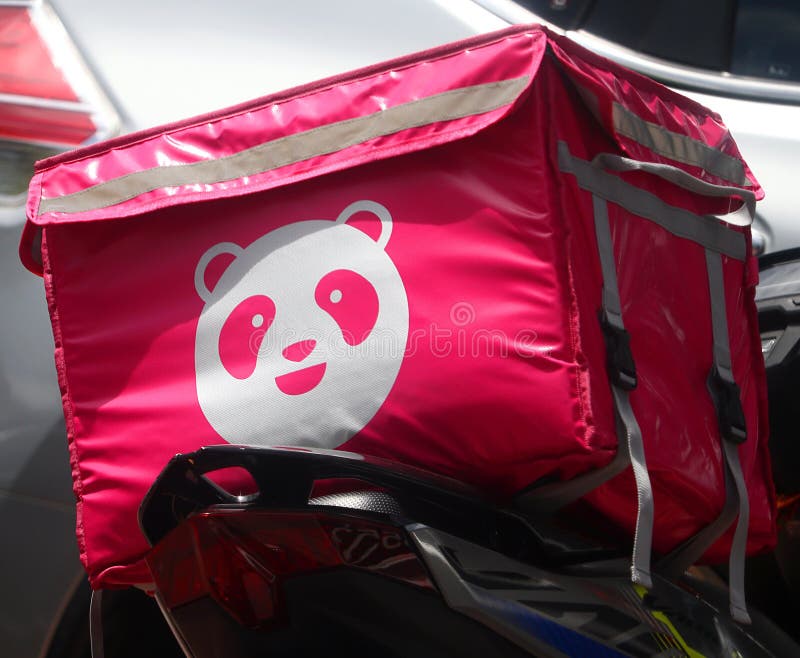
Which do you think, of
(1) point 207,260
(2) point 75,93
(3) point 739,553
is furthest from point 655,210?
(2) point 75,93

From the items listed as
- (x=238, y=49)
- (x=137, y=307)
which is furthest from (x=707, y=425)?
(x=238, y=49)

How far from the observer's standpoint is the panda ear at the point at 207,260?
127 cm

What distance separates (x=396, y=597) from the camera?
3.42 ft

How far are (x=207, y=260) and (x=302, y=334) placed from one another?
6.9 inches

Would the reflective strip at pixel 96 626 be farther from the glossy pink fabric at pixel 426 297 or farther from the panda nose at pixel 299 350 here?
the panda nose at pixel 299 350

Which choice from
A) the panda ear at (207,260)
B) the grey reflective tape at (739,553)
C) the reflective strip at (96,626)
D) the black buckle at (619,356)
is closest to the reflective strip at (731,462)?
the grey reflective tape at (739,553)

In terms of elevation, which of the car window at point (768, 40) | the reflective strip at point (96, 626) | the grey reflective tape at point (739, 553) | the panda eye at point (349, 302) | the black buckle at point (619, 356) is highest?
the car window at point (768, 40)

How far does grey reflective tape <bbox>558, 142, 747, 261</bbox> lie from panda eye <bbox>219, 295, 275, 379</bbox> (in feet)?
1.33

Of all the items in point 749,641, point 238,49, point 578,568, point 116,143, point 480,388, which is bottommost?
point 749,641

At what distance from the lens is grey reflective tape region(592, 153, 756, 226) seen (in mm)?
1207

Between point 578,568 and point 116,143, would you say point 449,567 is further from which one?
point 116,143

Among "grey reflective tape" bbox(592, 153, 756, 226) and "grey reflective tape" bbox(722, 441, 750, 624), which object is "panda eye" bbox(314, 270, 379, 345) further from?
"grey reflective tape" bbox(722, 441, 750, 624)

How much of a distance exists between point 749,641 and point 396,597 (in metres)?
0.59

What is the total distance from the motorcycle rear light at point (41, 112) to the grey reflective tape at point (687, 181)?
0.72 meters
